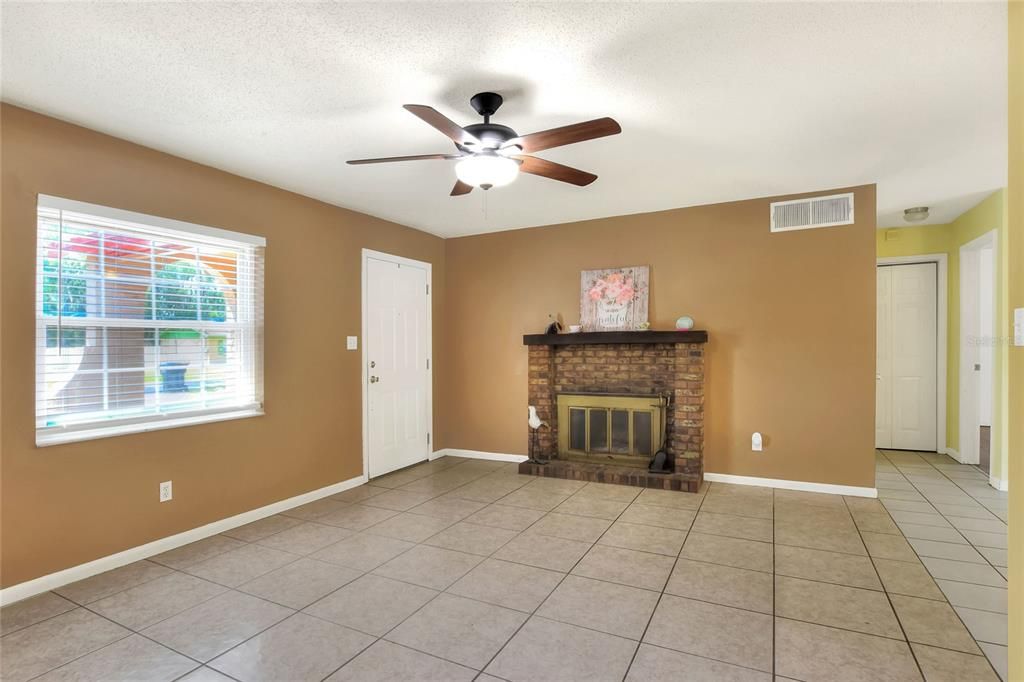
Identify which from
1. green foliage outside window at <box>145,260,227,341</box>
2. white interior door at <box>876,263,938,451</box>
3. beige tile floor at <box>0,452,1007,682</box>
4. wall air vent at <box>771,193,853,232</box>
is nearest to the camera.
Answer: beige tile floor at <box>0,452,1007,682</box>

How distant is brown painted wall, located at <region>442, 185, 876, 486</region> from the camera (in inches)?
165

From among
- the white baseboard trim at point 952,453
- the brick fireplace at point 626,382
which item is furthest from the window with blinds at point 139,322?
the white baseboard trim at point 952,453

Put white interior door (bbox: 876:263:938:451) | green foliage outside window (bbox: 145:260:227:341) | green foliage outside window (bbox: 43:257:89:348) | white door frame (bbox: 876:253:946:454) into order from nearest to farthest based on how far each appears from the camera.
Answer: green foliage outside window (bbox: 43:257:89:348)
green foliage outside window (bbox: 145:260:227:341)
white door frame (bbox: 876:253:946:454)
white interior door (bbox: 876:263:938:451)

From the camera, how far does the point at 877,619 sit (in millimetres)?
2373

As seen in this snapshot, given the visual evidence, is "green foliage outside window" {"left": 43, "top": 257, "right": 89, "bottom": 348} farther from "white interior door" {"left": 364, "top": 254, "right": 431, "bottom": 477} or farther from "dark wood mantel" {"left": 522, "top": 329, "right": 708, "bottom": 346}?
"dark wood mantel" {"left": 522, "top": 329, "right": 708, "bottom": 346}

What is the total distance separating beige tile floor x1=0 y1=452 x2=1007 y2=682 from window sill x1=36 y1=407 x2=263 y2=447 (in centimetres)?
78

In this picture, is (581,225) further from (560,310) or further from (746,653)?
(746,653)

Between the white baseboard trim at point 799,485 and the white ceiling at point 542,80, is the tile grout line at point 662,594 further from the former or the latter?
the white ceiling at point 542,80

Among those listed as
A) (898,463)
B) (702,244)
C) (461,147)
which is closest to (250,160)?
(461,147)

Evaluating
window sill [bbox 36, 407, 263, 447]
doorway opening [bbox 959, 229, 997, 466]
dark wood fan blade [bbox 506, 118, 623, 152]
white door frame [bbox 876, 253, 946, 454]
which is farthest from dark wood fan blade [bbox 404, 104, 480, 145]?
white door frame [bbox 876, 253, 946, 454]

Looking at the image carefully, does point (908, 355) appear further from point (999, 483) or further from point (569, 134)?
point (569, 134)

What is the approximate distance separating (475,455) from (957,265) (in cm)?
542

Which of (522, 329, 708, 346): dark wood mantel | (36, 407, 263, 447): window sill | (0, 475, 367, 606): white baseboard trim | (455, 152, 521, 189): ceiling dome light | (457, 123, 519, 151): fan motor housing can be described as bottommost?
(0, 475, 367, 606): white baseboard trim

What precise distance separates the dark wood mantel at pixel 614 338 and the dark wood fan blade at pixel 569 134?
98.5 inches
